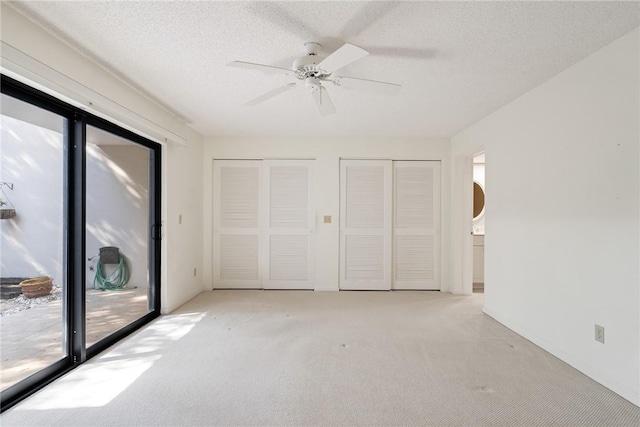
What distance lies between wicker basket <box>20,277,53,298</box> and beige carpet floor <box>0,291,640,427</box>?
804mm

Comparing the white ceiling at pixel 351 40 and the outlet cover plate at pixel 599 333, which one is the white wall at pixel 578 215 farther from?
the white ceiling at pixel 351 40

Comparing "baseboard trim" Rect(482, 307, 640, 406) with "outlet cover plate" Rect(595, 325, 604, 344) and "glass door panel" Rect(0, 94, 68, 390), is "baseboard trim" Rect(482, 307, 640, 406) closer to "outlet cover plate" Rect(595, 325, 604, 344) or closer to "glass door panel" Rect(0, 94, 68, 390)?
"outlet cover plate" Rect(595, 325, 604, 344)

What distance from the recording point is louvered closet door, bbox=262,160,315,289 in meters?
4.52

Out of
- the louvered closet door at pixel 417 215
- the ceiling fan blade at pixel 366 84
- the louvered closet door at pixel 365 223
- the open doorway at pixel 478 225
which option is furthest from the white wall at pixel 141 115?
the open doorway at pixel 478 225

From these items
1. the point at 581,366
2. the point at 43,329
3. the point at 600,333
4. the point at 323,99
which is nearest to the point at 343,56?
the point at 323,99

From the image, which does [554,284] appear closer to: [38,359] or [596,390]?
[596,390]

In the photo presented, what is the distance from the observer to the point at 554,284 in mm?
2486

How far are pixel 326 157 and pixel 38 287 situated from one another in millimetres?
3502

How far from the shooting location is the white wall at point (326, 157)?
14.8ft

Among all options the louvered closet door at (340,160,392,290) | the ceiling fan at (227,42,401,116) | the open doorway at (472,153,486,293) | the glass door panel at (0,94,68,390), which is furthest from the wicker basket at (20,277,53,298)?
the open doorway at (472,153,486,293)

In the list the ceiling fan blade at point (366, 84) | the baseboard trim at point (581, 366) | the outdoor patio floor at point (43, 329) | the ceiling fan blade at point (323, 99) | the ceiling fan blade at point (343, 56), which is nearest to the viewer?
the ceiling fan blade at point (343, 56)

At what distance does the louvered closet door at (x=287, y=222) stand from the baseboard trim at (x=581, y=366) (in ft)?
8.64

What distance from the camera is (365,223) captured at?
453 cm

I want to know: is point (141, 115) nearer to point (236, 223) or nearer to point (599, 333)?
point (236, 223)
